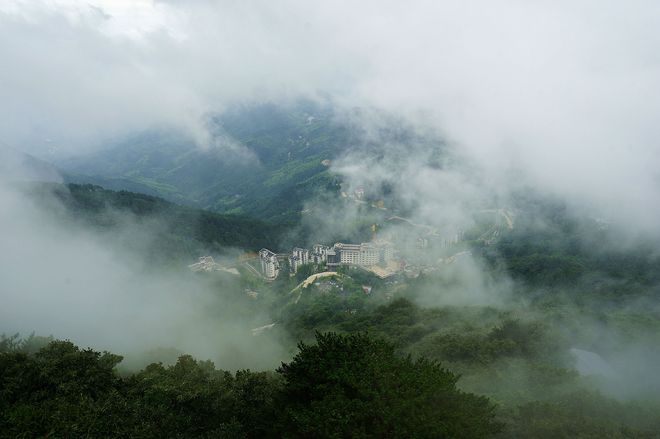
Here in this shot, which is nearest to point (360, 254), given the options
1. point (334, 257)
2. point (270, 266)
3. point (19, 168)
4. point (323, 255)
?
point (334, 257)

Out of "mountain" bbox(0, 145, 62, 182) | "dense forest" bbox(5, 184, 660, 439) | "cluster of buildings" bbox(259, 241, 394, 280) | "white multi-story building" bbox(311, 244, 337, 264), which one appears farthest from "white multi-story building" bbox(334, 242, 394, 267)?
"mountain" bbox(0, 145, 62, 182)

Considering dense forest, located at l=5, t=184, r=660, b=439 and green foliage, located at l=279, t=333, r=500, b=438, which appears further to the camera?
dense forest, located at l=5, t=184, r=660, b=439

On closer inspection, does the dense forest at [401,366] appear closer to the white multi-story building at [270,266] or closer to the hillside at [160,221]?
the hillside at [160,221]

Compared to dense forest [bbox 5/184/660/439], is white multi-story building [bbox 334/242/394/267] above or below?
above

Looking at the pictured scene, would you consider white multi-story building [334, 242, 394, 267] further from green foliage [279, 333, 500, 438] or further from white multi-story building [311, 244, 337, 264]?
green foliage [279, 333, 500, 438]

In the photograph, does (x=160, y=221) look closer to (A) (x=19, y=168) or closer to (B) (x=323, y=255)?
(B) (x=323, y=255)

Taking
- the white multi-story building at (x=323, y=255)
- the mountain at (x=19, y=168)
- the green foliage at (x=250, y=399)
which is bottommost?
the green foliage at (x=250, y=399)

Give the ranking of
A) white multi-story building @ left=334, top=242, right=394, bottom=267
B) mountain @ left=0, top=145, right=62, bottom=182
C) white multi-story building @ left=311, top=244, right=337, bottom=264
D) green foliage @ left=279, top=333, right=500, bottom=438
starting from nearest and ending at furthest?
1. green foliage @ left=279, top=333, right=500, bottom=438
2. white multi-story building @ left=311, top=244, right=337, bottom=264
3. white multi-story building @ left=334, top=242, right=394, bottom=267
4. mountain @ left=0, top=145, right=62, bottom=182

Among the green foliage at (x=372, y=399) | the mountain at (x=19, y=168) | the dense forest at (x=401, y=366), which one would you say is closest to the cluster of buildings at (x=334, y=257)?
the dense forest at (x=401, y=366)

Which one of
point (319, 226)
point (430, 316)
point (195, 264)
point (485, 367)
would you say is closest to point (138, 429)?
point (485, 367)
